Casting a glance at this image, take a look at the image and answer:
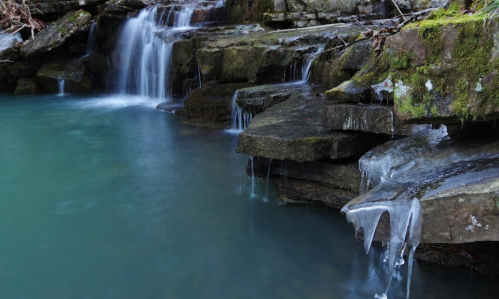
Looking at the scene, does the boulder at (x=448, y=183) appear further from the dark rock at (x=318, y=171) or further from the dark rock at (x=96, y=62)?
the dark rock at (x=96, y=62)

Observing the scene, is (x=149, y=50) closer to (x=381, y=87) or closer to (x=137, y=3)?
(x=137, y=3)

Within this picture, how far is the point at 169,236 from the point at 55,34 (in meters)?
13.4

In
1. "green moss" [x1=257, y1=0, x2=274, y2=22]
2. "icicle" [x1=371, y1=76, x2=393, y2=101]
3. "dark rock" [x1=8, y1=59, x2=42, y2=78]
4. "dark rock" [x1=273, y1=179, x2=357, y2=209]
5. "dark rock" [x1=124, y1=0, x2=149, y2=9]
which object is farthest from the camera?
"dark rock" [x1=8, y1=59, x2=42, y2=78]

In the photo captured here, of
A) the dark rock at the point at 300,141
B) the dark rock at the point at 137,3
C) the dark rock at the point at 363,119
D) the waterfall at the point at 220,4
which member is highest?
the dark rock at the point at 137,3

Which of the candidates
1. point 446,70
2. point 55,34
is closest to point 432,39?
point 446,70

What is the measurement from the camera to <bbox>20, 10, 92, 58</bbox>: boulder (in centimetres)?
1570

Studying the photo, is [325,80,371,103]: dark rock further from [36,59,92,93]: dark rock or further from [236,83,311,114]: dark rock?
[36,59,92,93]: dark rock

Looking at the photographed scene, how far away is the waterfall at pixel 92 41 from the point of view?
1664 centimetres

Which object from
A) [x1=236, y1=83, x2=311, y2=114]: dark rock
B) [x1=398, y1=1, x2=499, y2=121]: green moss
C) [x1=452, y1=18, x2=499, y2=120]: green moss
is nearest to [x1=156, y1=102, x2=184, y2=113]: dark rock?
[x1=236, y1=83, x2=311, y2=114]: dark rock

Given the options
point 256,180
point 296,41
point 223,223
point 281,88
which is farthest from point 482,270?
point 296,41

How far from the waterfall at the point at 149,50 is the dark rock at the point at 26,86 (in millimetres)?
3626

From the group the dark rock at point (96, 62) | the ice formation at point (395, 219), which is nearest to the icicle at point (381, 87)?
the ice formation at point (395, 219)

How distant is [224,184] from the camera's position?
7.03 meters

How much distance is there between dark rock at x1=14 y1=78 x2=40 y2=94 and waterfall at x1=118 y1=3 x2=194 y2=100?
3.63 meters
